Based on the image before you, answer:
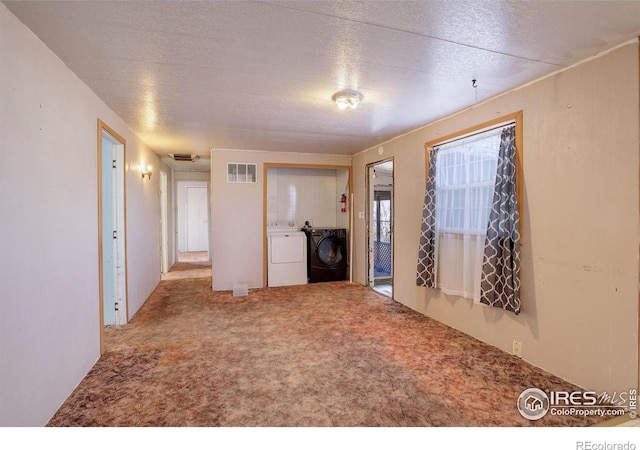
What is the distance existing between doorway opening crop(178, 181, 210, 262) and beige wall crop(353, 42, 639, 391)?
808 centimetres

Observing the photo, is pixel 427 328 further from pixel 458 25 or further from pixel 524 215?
pixel 458 25

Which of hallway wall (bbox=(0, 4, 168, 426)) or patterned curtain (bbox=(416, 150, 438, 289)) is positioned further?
patterned curtain (bbox=(416, 150, 438, 289))

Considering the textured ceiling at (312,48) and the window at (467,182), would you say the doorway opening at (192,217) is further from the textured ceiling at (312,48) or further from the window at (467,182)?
the window at (467,182)

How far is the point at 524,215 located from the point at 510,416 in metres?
1.45

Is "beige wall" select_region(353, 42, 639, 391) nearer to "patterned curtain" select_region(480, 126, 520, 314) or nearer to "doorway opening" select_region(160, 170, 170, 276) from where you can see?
"patterned curtain" select_region(480, 126, 520, 314)

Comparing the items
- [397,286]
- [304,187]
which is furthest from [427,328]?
[304,187]

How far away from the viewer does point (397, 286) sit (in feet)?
13.9

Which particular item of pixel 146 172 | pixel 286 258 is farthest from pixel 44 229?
pixel 286 258

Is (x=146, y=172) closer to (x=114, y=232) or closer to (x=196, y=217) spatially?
(x=114, y=232)

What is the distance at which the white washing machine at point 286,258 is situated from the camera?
5.13 metres

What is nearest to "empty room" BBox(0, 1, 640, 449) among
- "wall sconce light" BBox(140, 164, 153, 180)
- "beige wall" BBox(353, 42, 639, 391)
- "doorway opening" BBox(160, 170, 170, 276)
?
"beige wall" BBox(353, 42, 639, 391)

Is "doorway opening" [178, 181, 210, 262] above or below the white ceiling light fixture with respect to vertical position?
below

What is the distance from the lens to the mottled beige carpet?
1817 mm

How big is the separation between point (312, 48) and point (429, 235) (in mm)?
2288
